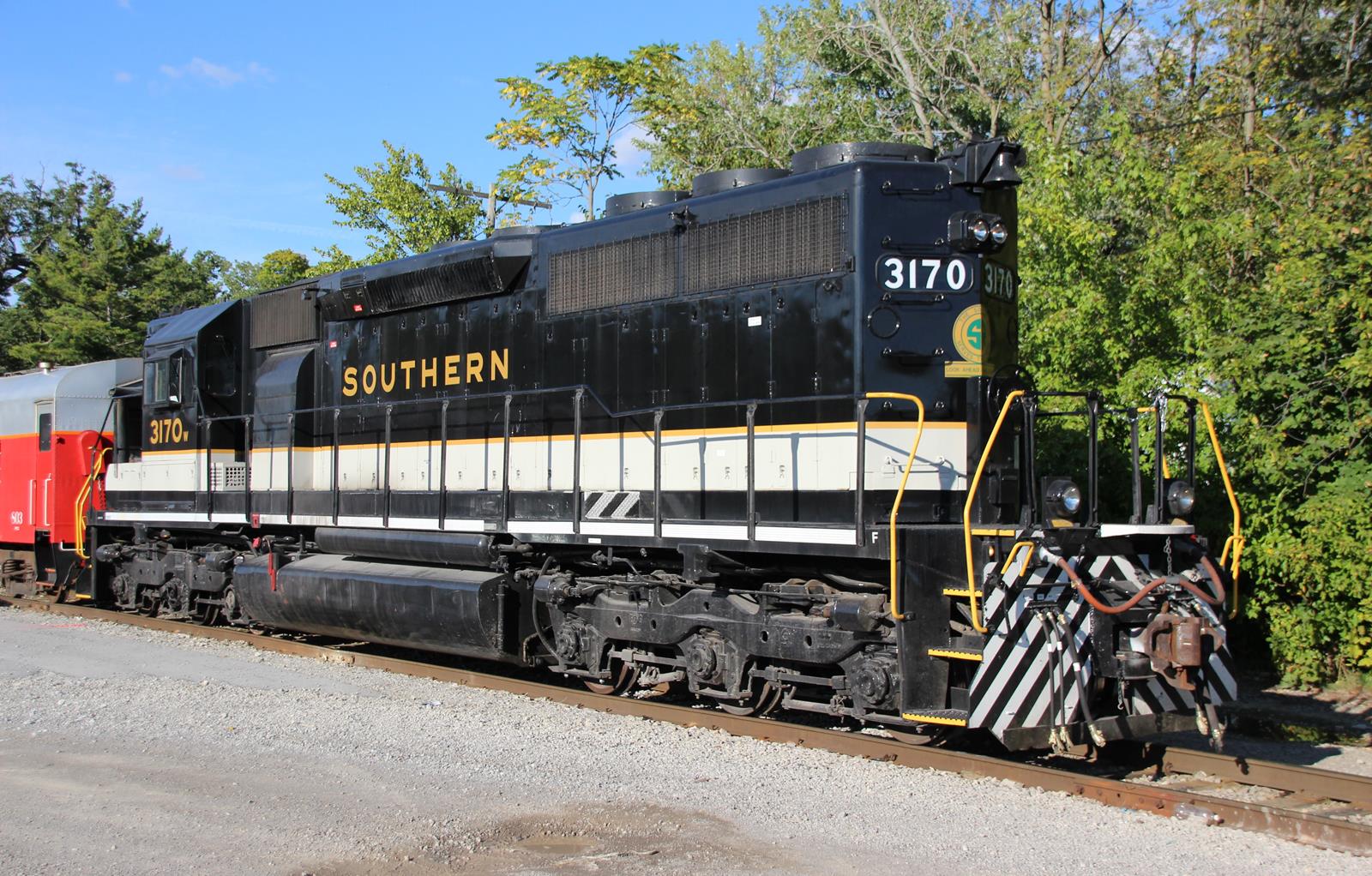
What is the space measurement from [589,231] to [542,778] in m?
4.37

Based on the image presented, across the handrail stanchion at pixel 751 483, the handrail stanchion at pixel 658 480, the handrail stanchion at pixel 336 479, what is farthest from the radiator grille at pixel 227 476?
the handrail stanchion at pixel 751 483

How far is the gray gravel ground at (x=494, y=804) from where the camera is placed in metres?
4.82

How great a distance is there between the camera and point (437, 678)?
31.2 feet

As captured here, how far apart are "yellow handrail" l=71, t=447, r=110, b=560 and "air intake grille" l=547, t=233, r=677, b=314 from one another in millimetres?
8412

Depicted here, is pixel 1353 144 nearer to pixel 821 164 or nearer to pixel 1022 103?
pixel 821 164

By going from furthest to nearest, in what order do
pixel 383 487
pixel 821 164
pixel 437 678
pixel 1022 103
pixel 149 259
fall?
pixel 149 259
pixel 1022 103
pixel 383 487
pixel 437 678
pixel 821 164

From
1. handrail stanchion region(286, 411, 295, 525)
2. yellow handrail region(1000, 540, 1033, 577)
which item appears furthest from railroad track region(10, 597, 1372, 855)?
handrail stanchion region(286, 411, 295, 525)

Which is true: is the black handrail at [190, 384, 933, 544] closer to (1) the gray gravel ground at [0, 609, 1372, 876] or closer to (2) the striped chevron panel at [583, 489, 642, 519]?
(2) the striped chevron panel at [583, 489, 642, 519]

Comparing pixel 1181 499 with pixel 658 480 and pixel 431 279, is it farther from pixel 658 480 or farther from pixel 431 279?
pixel 431 279

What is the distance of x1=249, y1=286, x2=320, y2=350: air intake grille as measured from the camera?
11.5 m

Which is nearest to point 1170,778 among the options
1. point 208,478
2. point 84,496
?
point 208,478

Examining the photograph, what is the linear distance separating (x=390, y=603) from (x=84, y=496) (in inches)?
276

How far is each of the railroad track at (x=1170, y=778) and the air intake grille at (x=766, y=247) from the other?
301cm

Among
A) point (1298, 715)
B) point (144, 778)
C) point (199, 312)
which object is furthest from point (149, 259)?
point (1298, 715)
